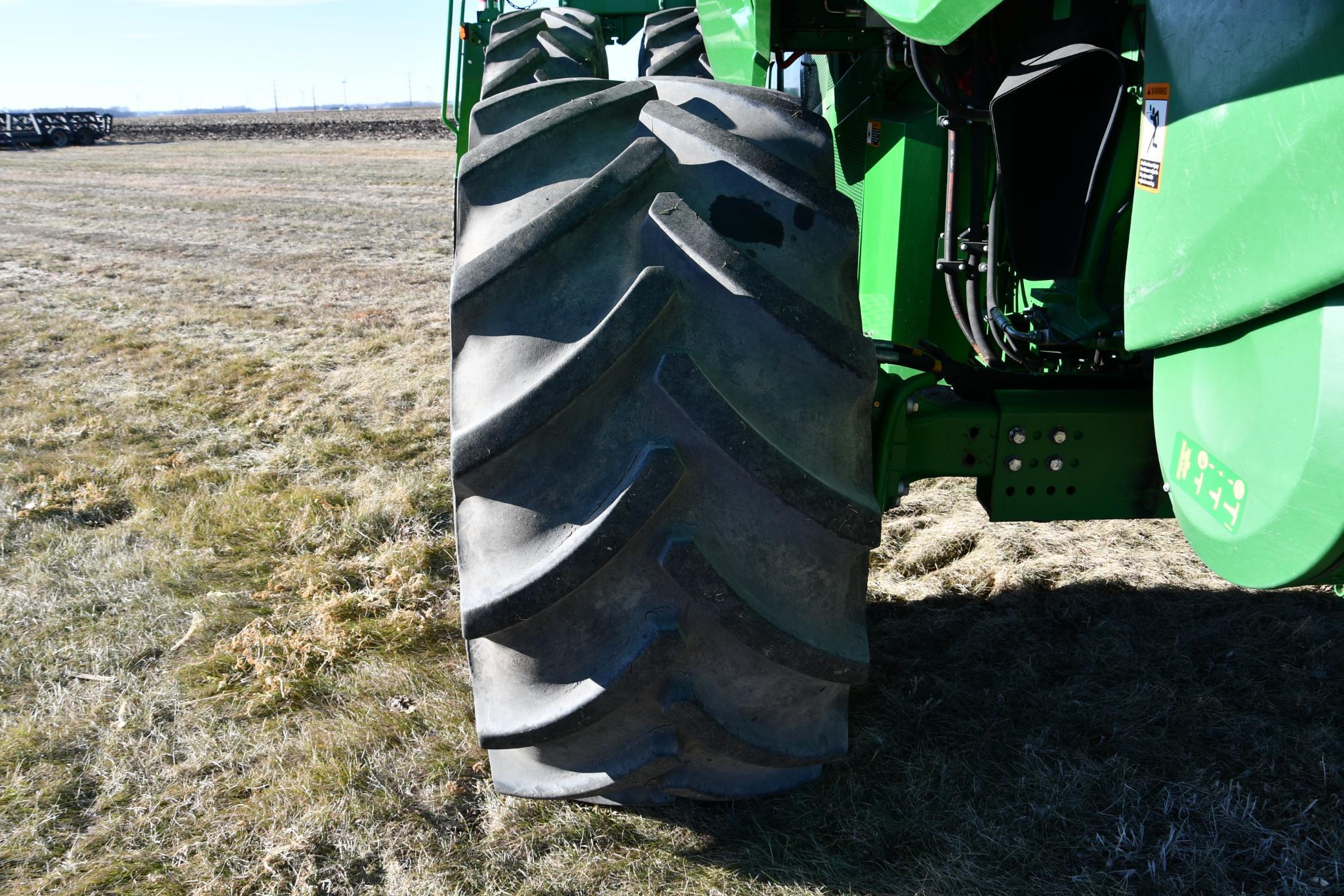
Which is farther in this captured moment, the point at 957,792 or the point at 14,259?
the point at 14,259

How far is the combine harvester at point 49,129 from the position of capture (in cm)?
2869

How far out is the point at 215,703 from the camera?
8.33 feet

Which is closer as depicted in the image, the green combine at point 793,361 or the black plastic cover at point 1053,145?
the green combine at point 793,361

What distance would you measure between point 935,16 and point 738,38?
1.28m

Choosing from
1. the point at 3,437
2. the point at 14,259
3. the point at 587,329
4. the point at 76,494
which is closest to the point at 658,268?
the point at 587,329

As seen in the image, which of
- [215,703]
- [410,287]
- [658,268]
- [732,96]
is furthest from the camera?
[410,287]

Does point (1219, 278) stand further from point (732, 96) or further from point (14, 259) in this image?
point (14, 259)

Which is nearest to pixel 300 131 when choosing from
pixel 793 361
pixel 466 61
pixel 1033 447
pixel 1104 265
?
pixel 466 61

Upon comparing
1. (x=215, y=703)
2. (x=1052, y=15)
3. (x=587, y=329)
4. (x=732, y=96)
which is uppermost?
(x=1052, y=15)

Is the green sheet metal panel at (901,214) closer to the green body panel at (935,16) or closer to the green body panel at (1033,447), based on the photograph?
the green body panel at (1033,447)

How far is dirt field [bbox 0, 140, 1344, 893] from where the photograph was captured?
201 cm

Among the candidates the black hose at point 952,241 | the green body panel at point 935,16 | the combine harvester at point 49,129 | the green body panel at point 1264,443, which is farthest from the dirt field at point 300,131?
the green body panel at point 1264,443

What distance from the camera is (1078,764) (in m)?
2.25

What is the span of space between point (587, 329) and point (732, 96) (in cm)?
61
